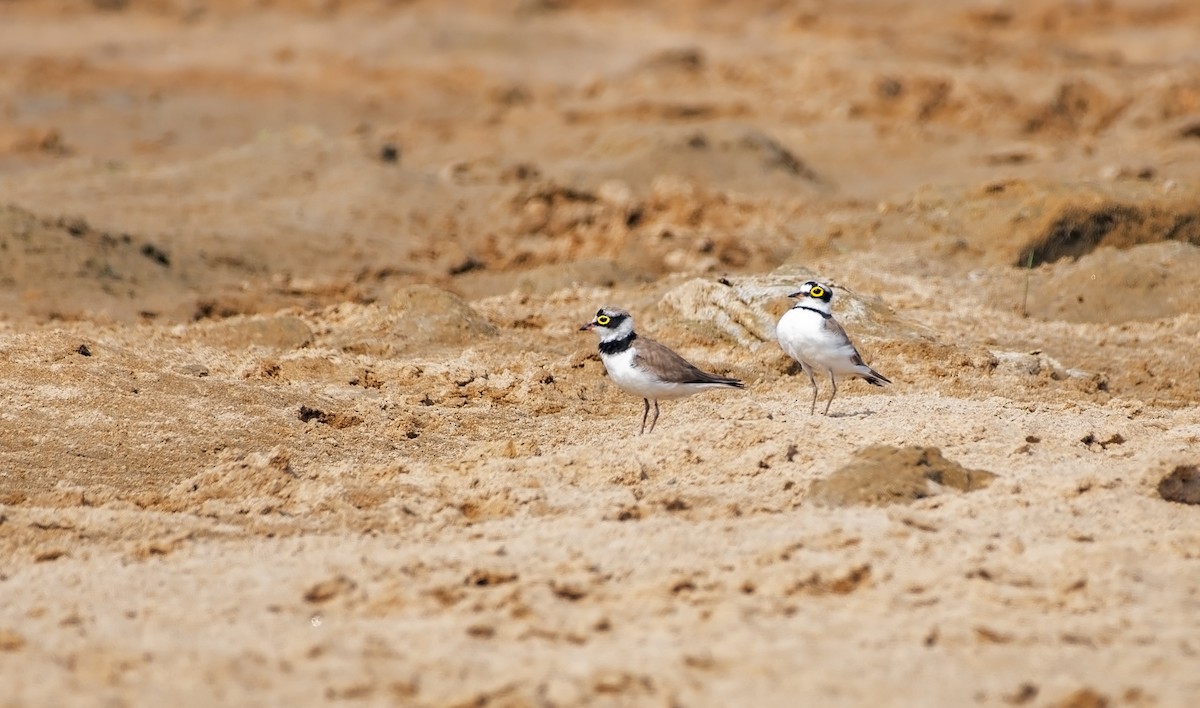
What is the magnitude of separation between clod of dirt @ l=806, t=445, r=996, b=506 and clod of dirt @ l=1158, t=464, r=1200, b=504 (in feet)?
2.23

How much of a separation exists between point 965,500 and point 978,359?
301cm

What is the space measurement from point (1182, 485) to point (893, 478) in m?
1.18

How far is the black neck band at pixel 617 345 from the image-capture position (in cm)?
774

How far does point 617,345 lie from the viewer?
777cm

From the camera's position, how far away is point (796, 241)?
14031mm

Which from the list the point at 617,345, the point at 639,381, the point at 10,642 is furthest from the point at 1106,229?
the point at 10,642

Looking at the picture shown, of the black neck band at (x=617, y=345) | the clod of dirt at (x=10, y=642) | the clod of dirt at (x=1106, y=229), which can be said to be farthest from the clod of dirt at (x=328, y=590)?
the clod of dirt at (x=1106, y=229)

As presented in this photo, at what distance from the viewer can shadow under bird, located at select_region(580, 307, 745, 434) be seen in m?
7.57

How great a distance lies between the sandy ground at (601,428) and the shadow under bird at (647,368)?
210 millimetres

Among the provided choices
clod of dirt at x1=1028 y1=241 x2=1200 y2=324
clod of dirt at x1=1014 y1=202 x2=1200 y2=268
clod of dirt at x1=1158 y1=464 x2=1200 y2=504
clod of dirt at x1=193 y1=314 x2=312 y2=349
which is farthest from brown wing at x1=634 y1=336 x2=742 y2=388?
clod of dirt at x1=1014 y1=202 x2=1200 y2=268

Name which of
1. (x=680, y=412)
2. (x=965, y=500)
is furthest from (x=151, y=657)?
(x=680, y=412)

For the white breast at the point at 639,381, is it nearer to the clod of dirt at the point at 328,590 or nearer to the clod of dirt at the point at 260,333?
the clod of dirt at the point at 328,590

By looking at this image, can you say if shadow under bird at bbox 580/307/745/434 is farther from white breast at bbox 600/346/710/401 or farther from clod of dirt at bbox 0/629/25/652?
clod of dirt at bbox 0/629/25/652

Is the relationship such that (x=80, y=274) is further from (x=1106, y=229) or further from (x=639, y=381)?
(x=1106, y=229)
